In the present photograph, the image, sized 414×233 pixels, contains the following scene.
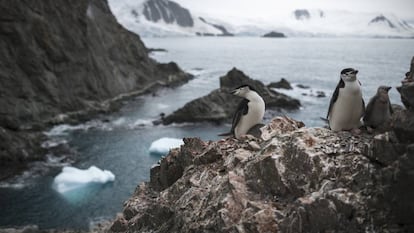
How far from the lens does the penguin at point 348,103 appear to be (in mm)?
11820

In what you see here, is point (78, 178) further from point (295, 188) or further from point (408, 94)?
point (408, 94)

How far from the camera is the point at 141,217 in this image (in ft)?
46.2

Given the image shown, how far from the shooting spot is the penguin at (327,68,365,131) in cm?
1182

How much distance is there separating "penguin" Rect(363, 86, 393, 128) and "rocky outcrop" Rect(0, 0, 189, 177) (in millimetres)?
37064

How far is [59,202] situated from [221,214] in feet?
92.7

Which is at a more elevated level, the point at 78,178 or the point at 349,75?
the point at 349,75

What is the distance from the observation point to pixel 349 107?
11867mm

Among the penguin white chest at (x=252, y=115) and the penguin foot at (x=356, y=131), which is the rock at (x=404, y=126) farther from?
the penguin white chest at (x=252, y=115)

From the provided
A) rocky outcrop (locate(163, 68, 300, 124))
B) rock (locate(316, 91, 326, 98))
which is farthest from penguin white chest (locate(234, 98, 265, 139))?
rock (locate(316, 91, 326, 98))

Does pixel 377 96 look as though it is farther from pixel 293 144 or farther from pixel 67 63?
pixel 67 63

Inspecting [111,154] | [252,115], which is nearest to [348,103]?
[252,115]

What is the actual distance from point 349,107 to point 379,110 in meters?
0.77

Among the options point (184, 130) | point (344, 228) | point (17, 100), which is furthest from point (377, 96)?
point (17, 100)

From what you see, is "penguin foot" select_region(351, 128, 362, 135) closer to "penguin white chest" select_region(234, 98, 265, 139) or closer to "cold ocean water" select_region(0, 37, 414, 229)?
"penguin white chest" select_region(234, 98, 265, 139)
